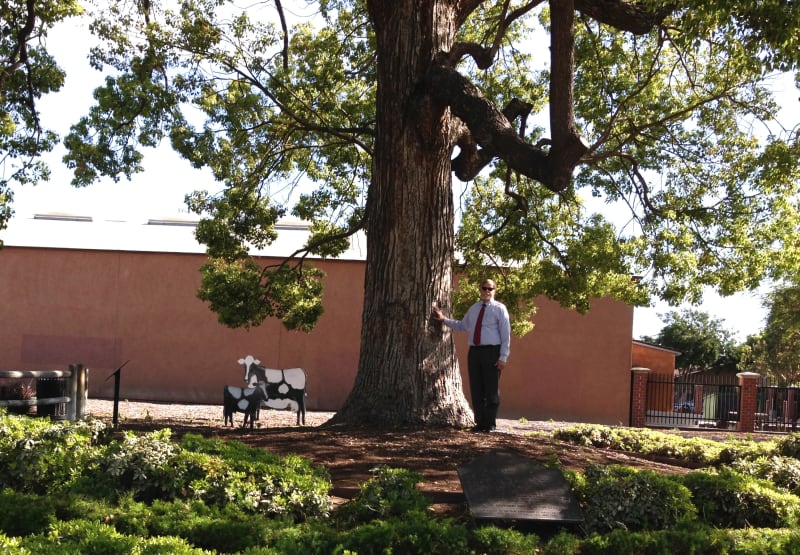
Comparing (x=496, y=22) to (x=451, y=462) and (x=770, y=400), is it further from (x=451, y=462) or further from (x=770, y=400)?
(x=770, y=400)

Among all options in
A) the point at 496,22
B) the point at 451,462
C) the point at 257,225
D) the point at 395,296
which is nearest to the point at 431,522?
the point at 451,462

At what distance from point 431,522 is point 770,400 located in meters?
20.1

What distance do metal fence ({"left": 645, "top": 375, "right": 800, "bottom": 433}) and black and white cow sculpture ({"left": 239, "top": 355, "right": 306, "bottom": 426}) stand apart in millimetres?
12745

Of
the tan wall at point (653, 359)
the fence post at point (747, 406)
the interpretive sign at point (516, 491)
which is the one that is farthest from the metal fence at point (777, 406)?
the interpretive sign at point (516, 491)

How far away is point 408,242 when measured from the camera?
10.0m

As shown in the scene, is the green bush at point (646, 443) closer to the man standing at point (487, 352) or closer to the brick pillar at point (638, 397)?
the man standing at point (487, 352)

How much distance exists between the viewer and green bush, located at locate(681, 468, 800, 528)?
6.58 metres

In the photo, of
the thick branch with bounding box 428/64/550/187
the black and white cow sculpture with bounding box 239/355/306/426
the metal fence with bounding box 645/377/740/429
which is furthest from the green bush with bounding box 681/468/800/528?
the metal fence with bounding box 645/377/740/429

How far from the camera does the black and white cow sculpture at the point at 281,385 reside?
38.2 feet

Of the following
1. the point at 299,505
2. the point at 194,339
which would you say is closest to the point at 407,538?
the point at 299,505

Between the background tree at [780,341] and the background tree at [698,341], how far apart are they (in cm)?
381

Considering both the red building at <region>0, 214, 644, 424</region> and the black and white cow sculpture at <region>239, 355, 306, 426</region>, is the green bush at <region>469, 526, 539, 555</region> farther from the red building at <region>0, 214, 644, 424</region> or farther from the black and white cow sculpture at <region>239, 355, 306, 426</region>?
the red building at <region>0, 214, 644, 424</region>

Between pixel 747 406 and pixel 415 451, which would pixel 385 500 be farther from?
pixel 747 406

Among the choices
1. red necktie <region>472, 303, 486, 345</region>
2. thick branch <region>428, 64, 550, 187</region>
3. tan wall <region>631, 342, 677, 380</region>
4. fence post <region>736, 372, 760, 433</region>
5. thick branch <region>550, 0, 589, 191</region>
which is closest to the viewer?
thick branch <region>550, 0, 589, 191</region>
